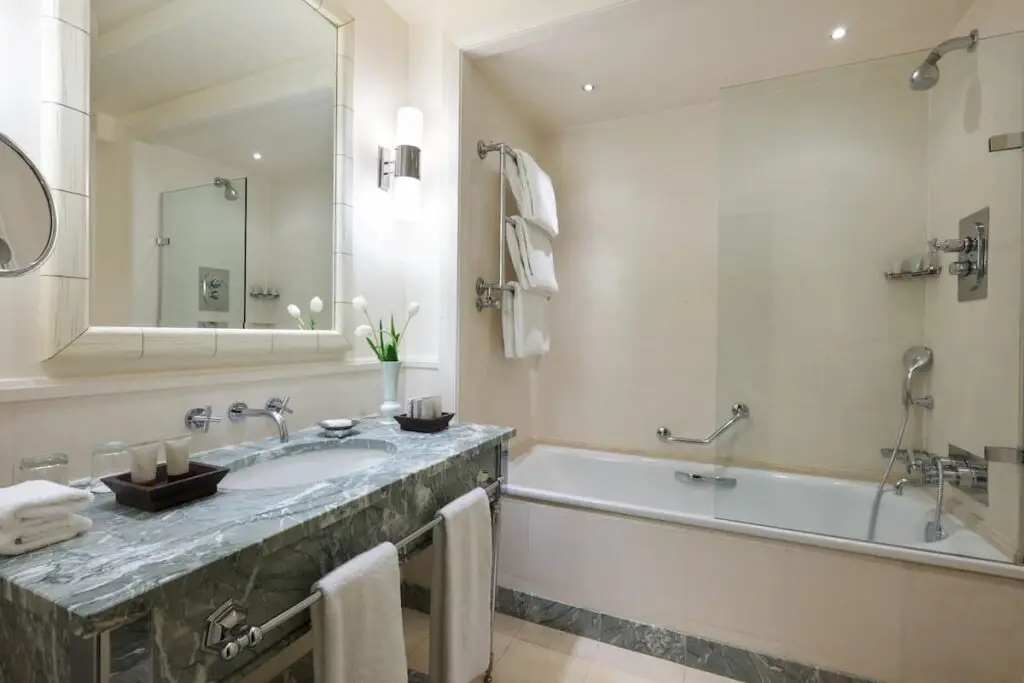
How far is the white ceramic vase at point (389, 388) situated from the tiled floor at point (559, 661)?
84 cm

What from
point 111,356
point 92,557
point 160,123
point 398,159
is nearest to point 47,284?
point 111,356

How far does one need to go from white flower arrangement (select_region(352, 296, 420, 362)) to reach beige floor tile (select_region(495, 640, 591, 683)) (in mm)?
1181

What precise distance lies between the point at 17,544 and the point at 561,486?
2.25 meters

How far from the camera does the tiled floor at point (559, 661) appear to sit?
5.29 feet

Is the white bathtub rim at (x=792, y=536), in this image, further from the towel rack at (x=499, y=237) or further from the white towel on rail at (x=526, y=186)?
the white towel on rail at (x=526, y=186)

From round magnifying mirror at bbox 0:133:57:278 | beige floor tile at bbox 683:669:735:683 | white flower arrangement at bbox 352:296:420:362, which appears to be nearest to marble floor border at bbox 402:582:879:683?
beige floor tile at bbox 683:669:735:683

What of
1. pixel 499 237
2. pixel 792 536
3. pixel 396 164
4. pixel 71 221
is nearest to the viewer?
pixel 71 221

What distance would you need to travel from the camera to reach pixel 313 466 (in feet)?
4.36

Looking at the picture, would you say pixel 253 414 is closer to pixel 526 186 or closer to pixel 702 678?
pixel 526 186

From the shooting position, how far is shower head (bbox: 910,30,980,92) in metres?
1.74

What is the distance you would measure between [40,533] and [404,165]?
1.56 metres

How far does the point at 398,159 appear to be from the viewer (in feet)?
6.12

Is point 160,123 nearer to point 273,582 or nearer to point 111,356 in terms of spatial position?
point 111,356

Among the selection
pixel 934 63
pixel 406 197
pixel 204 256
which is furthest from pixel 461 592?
pixel 934 63
